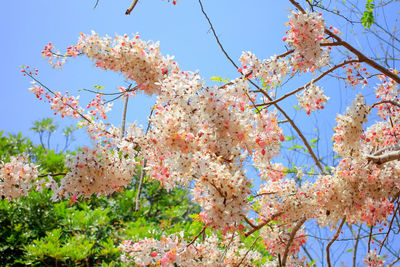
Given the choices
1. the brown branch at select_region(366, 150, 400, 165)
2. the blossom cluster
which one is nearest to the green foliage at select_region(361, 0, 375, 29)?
the brown branch at select_region(366, 150, 400, 165)

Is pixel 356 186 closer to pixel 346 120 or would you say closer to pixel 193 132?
pixel 346 120

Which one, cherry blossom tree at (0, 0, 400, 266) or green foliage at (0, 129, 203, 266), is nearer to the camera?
cherry blossom tree at (0, 0, 400, 266)

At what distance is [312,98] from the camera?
314cm

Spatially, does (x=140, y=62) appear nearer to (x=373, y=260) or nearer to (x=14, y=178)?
(x=14, y=178)

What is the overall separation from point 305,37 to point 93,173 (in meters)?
1.73

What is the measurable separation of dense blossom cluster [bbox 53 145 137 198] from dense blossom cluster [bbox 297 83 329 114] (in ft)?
5.32

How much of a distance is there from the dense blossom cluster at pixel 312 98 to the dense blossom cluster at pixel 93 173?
1.62 metres

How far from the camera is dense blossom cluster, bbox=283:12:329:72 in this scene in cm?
250

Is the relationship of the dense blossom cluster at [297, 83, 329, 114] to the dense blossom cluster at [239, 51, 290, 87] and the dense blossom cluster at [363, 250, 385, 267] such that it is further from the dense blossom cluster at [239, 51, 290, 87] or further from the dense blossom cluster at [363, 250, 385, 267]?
the dense blossom cluster at [363, 250, 385, 267]

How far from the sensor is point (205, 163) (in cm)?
186

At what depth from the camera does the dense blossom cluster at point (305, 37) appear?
98.4 inches

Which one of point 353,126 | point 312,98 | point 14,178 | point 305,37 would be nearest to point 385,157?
point 353,126

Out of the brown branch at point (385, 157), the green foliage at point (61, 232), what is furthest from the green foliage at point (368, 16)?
the green foliage at point (61, 232)

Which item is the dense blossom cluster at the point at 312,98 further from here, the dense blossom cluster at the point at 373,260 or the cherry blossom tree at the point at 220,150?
the dense blossom cluster at the point at 373,260
